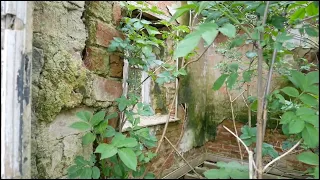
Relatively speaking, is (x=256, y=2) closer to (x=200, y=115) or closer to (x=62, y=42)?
(x=62, y=42)

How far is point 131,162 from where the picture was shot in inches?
33.9

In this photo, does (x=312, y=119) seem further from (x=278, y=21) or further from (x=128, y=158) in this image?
(x=128, y=158)

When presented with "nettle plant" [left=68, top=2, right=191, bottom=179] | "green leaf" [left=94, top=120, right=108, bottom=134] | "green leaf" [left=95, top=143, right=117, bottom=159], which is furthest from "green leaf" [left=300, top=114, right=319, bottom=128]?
"green leaf" [left=94, top=120, right=108, bottom=134]

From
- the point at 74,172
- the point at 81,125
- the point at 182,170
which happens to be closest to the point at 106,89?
the point at 81,125

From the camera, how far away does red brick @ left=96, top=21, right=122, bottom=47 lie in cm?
131

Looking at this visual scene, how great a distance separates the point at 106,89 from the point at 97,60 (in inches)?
6.7

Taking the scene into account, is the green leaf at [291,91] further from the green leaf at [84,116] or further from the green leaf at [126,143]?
the green leaf at [84,116]

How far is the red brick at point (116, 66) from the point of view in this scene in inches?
55.3

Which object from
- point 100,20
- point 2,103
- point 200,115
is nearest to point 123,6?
point 100,20

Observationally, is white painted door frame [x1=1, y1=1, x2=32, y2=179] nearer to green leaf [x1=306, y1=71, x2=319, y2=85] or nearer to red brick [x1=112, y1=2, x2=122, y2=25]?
red brick [x1=112, y1=2, x2=122, y2=25]

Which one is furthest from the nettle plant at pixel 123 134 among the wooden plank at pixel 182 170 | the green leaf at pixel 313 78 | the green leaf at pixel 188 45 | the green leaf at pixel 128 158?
the wooden plank at pixel 182 170

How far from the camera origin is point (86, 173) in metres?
0.96

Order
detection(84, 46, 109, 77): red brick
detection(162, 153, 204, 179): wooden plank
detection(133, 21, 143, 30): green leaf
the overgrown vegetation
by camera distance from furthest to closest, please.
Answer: detection(162, 153, 204, 179): wooden plank, detection(133, 21, 143, 30): green leaf, detection(84, 46, 109, 77): red brick, the overgrown vegetation

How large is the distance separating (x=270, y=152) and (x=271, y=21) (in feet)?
1.93
